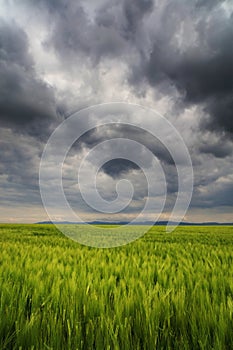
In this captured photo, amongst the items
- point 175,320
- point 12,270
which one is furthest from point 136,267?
point 175,320

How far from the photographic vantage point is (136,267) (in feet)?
12.7

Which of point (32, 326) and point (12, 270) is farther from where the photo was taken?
point (12, 270)

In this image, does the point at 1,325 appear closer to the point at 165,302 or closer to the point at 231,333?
the point at 165,302

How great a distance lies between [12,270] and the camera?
3424 millimetres

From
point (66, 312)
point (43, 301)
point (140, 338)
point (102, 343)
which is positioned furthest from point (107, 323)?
point (43, 301)

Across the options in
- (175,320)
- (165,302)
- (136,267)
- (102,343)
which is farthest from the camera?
(136,267)

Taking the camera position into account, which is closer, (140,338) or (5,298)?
(140,338)

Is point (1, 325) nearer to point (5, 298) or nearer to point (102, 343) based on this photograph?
point (5, 298)

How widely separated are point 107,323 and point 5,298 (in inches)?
42.8

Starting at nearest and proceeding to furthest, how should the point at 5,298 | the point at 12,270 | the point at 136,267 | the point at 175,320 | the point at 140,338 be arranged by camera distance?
the point at 140,338
the point at 175,320
the point at 5,298
the point at 12,270
the point at 136,267

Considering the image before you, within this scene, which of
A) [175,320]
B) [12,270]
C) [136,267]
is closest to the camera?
[175,320]

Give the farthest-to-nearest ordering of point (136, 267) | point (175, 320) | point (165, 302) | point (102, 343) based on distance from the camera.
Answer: point (136, 267) < point (165, 302) < point (175, 320) < point (102, 343)

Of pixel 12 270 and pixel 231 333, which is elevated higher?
pixel 12 270

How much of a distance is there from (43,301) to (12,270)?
1.26 meters
